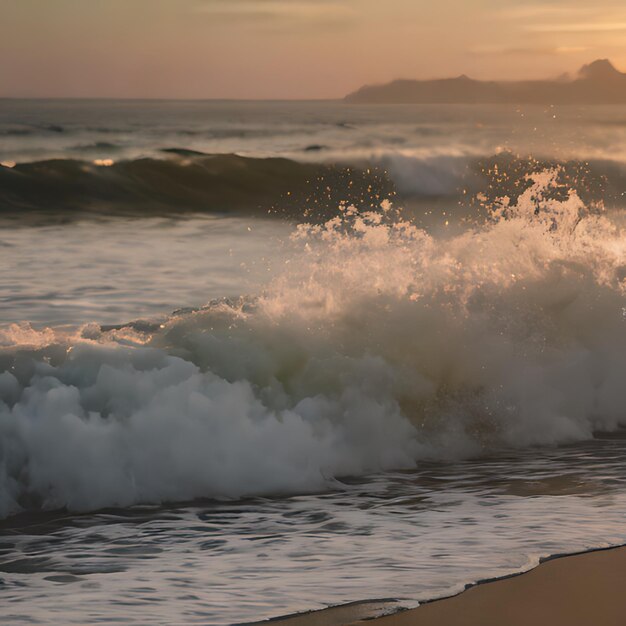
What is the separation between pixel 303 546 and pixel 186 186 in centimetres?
2559

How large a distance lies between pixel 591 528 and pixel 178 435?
2.41 meters

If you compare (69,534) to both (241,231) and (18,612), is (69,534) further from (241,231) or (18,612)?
(241,231)

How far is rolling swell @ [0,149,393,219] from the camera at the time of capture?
27.1 metres

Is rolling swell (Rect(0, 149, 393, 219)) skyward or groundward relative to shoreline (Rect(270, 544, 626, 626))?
skyward

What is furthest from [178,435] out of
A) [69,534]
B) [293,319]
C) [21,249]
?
[21,249]

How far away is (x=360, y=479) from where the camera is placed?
6.91 meters

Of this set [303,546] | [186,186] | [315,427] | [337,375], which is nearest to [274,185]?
[186,186]

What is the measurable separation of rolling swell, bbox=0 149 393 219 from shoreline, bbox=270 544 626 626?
67.4 feet

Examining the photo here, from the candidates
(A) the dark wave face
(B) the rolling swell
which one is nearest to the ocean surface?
(B) the rolling swell

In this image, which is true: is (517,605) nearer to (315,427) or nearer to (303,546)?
(303,546)

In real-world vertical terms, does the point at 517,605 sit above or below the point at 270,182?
below

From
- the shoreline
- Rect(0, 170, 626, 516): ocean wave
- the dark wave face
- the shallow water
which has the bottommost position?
the shallow water

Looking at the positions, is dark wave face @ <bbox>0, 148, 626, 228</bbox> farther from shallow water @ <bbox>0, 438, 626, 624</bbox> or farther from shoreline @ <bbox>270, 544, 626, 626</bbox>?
shoreline @ <bbox>270, 544, 626, 626</bbox>

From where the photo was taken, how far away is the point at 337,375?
7.98 meters
